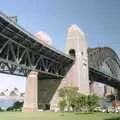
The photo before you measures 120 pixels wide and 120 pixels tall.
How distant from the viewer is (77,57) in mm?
111875

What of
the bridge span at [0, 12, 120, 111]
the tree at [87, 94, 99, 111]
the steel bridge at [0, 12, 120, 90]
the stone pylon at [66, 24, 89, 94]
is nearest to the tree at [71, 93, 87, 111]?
the tree at [87, 94, 99, 111]

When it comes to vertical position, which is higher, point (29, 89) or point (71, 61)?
point (71, 61)

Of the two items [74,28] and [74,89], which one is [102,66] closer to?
[74,28]

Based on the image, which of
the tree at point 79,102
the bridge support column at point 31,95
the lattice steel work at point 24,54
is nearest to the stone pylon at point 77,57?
the lattice steel work at point 24,54

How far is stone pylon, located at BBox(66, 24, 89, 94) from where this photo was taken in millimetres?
109569

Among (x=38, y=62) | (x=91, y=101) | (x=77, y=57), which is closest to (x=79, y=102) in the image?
(x=91, y=101)

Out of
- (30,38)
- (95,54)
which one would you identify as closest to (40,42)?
(30,38)

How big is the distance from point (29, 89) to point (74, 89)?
13.6 m

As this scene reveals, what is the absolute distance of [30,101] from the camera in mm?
84750

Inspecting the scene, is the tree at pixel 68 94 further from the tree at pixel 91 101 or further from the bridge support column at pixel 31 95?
the bridge support column at pixel 31 95

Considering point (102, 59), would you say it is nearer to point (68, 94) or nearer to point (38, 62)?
point (68, 94)

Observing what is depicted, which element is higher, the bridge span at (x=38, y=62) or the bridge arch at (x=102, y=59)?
the bridge arch at (x=102, y=59)

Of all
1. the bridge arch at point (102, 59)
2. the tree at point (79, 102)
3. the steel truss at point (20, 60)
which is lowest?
the tree at point (79, 102)

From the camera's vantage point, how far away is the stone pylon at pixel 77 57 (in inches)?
4314
